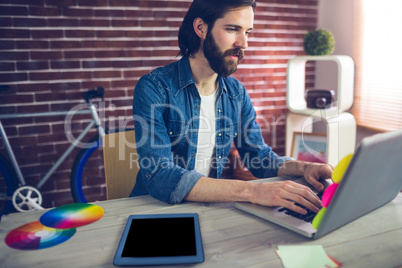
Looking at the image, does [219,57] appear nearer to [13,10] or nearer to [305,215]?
[305,215]

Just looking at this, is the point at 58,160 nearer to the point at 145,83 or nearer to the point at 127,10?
the point at 127,10

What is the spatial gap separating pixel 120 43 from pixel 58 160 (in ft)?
3.31

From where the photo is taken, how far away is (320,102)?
2.55 metres

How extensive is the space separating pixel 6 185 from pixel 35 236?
72.7 inches

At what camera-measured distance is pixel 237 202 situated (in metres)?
1.03

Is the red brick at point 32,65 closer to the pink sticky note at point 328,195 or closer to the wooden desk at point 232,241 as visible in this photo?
the wooden desk at point 232,241

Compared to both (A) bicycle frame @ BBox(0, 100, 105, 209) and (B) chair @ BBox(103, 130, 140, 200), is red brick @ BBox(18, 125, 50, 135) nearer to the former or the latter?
(A) bicycle frame @ BBox(0, 100, 105, 209)

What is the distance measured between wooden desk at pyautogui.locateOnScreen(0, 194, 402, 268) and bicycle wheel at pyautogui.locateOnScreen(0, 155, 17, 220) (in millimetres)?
1608

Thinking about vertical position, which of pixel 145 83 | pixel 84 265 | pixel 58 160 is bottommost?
pixel 58 160

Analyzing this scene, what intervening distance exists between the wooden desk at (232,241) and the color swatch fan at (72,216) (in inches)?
1.0

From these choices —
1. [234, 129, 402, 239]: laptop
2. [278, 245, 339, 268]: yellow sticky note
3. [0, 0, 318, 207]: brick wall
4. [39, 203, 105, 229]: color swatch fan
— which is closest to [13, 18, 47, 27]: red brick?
[0, 0, 318, 207]: brick wall

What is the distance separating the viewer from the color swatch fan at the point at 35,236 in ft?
2.69

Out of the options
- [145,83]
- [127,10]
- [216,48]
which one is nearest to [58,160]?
[127,10]

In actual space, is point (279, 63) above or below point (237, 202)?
above
